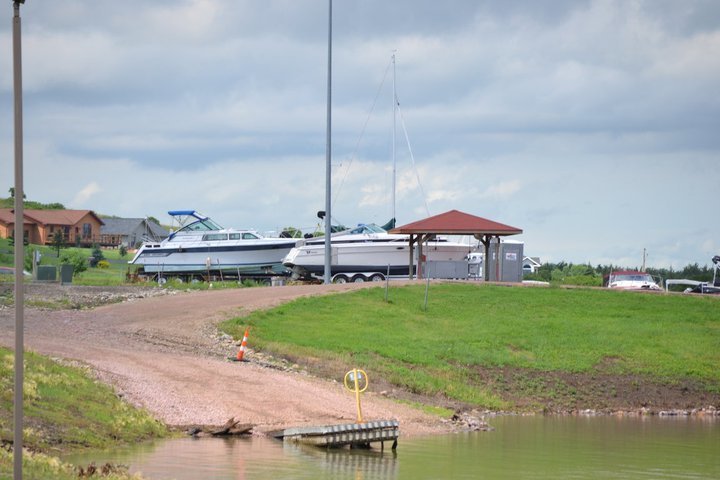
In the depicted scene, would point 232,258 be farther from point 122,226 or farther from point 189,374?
point 122,226

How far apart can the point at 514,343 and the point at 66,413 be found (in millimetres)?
19905

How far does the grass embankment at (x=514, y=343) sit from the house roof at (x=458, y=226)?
318 centimetres

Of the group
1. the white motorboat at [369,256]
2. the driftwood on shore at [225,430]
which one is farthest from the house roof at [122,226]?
the driftwood on shore at [225,430]

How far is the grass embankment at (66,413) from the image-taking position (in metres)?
20.1

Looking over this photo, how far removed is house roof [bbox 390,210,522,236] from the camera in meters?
49.9

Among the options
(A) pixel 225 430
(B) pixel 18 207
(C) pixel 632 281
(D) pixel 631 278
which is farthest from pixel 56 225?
(B) pixel 18 207

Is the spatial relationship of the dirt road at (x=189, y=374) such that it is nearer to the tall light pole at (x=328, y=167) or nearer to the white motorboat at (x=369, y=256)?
the tall light pole at (x=328, y=167)

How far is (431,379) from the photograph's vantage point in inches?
1293

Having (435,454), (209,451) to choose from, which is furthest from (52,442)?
(435,454)

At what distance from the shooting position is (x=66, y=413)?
72.5 feet

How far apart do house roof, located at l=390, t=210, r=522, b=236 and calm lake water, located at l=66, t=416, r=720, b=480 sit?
2169cm

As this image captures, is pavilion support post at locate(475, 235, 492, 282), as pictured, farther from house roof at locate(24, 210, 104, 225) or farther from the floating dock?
house roof at locate(24, 210, 104, 225)

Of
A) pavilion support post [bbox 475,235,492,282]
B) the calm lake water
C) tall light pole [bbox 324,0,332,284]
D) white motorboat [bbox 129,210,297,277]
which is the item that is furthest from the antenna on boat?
the calm lake water

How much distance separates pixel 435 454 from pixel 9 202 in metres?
104
